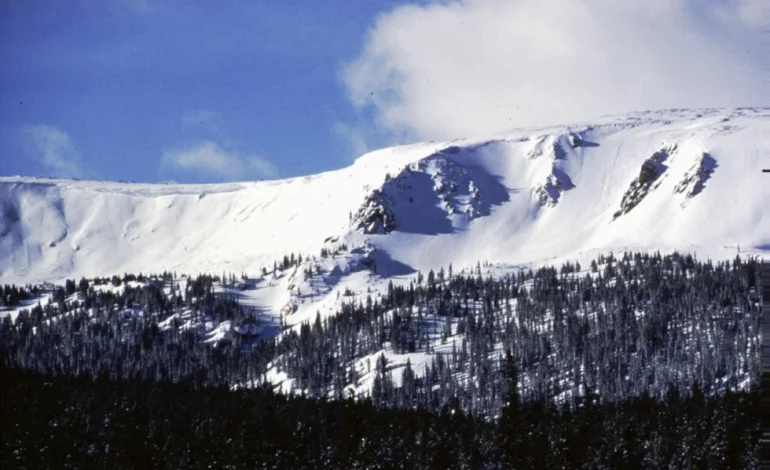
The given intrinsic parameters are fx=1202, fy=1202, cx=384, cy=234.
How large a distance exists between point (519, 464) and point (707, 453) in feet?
77.2

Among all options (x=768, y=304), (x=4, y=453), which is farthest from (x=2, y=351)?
(x=768, y=304)

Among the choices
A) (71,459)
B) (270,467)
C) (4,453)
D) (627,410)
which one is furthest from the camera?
(627,410)

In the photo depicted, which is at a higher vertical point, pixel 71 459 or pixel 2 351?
pixel 2 351

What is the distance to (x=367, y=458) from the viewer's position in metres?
142

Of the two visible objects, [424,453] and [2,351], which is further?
[424,453]

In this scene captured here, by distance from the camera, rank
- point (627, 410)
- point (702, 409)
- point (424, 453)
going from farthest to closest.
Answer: point (627, 410), point (702, 409), point (424, 453)

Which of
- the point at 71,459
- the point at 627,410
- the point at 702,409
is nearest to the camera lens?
the point at 71,459

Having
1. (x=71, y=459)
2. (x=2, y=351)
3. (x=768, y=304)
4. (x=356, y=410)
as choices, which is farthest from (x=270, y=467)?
(x=768, y=304)

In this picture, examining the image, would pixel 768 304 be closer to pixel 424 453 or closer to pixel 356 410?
pixel 424 453

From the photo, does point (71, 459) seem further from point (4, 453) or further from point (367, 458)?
point (367, 458)

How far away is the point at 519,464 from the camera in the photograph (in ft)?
485

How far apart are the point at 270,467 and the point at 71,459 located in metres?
23.7

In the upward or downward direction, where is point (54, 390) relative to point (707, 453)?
upward

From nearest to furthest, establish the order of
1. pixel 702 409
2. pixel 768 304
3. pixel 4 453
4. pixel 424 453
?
pixel 768 304, pixel 4 453, pixel 424 453, pixel 702 409
